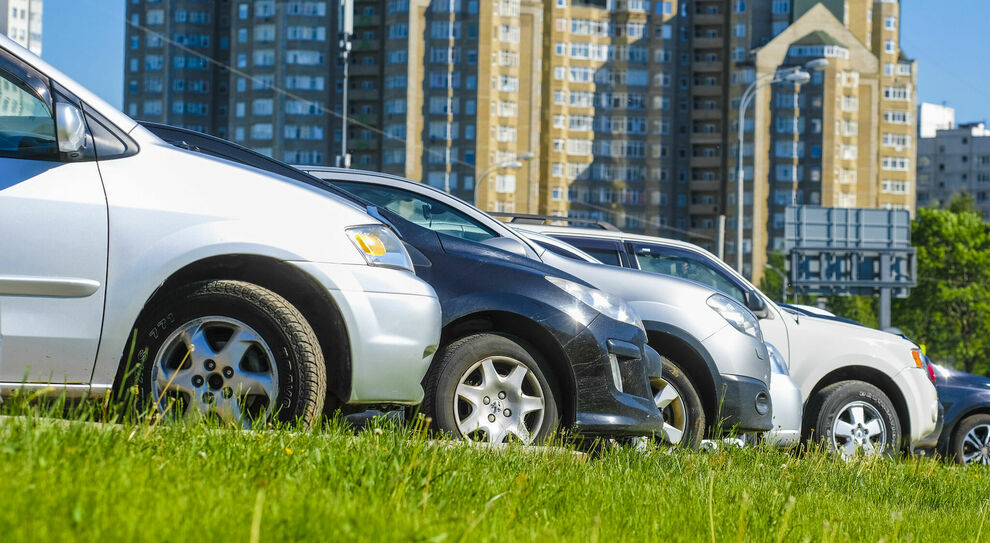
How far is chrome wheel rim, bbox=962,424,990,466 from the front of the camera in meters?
13.2

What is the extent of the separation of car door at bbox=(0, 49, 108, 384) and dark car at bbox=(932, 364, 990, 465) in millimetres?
10717

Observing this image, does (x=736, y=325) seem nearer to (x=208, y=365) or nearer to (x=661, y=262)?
(x=661, y=262)

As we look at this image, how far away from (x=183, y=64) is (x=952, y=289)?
8263 centimetres

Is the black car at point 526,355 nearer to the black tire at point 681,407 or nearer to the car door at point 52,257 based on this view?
the car door at point 52,257

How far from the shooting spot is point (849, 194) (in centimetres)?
11300

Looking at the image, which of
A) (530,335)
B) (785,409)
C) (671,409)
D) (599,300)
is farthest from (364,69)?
(530,335)

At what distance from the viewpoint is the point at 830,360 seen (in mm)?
10766

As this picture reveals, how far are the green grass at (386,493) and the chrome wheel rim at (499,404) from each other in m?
0.43

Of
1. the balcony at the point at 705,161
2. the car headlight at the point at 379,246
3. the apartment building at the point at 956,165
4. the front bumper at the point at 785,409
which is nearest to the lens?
the car headlight at the point at 379,246

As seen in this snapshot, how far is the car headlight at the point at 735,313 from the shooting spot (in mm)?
8188

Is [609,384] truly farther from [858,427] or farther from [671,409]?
[858,427]

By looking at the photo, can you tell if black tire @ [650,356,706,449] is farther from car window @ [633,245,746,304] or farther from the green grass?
car window @ [633,245,746,304]

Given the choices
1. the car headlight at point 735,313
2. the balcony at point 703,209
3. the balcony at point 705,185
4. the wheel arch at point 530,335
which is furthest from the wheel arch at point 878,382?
the balcony at point 705,185

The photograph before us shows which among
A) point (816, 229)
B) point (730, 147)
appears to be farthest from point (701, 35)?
point (816, 229)
